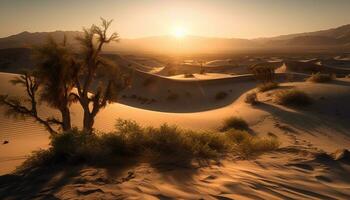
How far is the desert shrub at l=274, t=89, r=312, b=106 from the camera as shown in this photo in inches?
878

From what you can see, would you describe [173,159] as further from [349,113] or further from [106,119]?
[349,113]

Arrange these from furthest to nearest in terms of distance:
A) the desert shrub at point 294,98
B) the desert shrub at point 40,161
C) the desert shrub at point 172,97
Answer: the desert shrub at point 172,97 < the desert shrub at point 294,98 < the desert shrub at point 40,161

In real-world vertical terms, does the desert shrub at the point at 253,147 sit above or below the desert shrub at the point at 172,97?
above

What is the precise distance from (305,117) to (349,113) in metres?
2.70

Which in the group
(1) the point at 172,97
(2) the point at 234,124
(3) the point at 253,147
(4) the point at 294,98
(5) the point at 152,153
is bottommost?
(1) the point at 172,97

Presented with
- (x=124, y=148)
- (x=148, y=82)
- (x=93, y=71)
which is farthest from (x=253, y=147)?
(x=148, y=82)

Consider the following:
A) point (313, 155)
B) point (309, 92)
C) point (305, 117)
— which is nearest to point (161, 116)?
point (305, 117)

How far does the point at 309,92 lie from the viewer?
23984 mm

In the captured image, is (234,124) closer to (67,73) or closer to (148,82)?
(67,73)

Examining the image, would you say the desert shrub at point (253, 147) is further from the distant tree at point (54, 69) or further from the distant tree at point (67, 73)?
the distant tree at point (54, 69)

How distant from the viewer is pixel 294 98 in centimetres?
2259

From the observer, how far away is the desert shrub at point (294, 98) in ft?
73.2

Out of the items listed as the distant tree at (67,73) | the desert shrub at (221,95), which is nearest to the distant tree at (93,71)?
the distant tree at (67,73)

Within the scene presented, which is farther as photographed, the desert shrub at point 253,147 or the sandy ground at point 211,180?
the desert shrub at point 253,147
